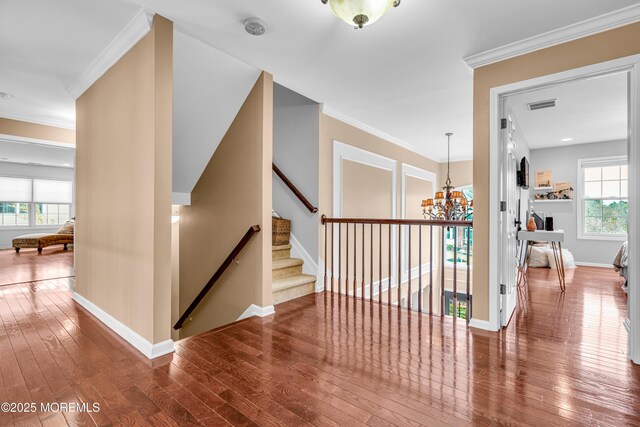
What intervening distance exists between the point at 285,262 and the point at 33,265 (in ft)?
16.8

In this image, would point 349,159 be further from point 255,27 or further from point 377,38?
point 255,27

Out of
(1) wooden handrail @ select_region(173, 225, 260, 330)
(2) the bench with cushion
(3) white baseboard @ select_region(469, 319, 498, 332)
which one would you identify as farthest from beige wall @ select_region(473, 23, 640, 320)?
(2) the bench with cushion

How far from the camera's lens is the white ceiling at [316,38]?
214 centimetres

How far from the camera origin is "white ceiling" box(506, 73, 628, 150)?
3.38 meters

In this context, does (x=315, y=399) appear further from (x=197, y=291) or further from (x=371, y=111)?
(x=371, y=111)

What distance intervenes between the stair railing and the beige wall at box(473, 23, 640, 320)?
0.46 feet

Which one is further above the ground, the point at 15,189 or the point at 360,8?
the point at 360,8

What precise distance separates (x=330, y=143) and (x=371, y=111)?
736 millimetres

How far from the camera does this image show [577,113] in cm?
427

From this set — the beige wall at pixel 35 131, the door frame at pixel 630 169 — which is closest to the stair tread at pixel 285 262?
the door frame at pixel 630 169

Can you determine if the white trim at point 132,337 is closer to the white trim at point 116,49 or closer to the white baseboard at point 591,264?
the white trim at point 116,49

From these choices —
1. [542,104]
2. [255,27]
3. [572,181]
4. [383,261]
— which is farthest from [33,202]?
[572,181]

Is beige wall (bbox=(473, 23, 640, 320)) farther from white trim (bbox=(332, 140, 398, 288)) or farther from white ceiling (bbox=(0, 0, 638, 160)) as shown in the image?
white trim (bbox=(332, 140, 398, 288))

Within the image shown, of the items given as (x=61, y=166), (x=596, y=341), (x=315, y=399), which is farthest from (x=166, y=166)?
(x=61, y=166)
